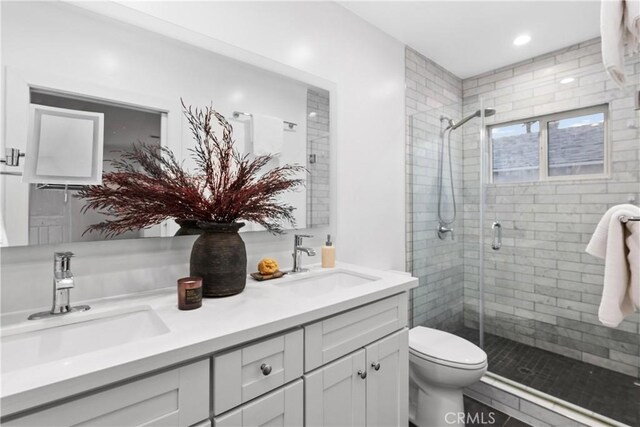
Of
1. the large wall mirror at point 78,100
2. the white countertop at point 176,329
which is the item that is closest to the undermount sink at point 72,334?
the white countertop at point 176,329

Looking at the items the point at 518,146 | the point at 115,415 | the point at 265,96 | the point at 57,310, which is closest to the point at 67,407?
the point at 115,415

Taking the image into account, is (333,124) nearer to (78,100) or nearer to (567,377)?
(78,100)

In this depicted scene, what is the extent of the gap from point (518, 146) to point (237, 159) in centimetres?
245

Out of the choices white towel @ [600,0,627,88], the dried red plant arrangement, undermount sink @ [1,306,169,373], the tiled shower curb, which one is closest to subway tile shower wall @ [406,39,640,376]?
the tiled shower curb

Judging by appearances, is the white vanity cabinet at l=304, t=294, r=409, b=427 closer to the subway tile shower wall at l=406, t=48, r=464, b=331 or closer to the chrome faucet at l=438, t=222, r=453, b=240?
the subway tile shower wall at l=406, t=48, r=464, b=331

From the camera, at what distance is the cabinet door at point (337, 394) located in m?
1.03

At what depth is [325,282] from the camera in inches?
63.5

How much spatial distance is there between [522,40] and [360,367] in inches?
106

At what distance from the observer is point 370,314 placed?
124cm

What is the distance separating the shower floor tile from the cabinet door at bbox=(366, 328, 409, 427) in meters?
1.21

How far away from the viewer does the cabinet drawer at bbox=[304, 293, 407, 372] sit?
104 centimetres

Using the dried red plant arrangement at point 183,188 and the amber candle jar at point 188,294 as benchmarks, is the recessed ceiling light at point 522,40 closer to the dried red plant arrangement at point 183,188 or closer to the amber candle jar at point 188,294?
the dried red plant arrangement at point 183,188

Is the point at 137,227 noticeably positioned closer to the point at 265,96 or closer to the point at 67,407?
the point at 67,407


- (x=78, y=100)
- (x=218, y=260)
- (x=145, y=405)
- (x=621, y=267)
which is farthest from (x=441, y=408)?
(x=78, y=100)
